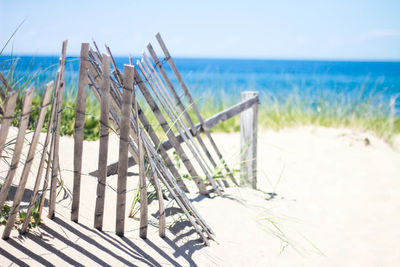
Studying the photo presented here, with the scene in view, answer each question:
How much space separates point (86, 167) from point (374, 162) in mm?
4135

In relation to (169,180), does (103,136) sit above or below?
above

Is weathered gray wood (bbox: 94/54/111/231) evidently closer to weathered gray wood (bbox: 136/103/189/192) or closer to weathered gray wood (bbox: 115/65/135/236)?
weathered gray wood (bbox: 115/65/135/236)

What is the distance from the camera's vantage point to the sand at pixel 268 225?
1.98 m

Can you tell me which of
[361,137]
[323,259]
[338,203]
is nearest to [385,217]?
[338,203]

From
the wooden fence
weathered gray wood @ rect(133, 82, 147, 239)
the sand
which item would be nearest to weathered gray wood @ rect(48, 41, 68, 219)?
the wooden fence

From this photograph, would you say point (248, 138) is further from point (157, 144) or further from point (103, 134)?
point (103, 134)

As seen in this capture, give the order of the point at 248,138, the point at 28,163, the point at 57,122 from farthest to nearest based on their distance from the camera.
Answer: the point at 248,138, the point at 57,122, the point at 28,163

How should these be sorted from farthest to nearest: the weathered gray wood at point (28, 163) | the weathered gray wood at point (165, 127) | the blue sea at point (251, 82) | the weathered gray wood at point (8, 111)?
1. the blue sea at point (251, 82)
2. the weathered gray wood at point (165, 127)
3. the weathered gray wood at point (28, 163)
4. the weathered gray wood at point (8, 111)

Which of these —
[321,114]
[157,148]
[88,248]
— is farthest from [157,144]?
[321,114]

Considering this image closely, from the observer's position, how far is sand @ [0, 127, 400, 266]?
1.98 meters

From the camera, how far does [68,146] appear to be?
11.4 ft

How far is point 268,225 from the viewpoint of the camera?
3004 mm

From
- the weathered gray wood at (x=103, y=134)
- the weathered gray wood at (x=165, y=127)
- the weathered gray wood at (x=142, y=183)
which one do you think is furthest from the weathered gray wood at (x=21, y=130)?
the weathered gray wood at (x=165, y=127)

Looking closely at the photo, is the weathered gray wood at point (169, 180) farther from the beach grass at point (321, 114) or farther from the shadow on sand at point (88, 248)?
the beach grass at point (321, 114)
